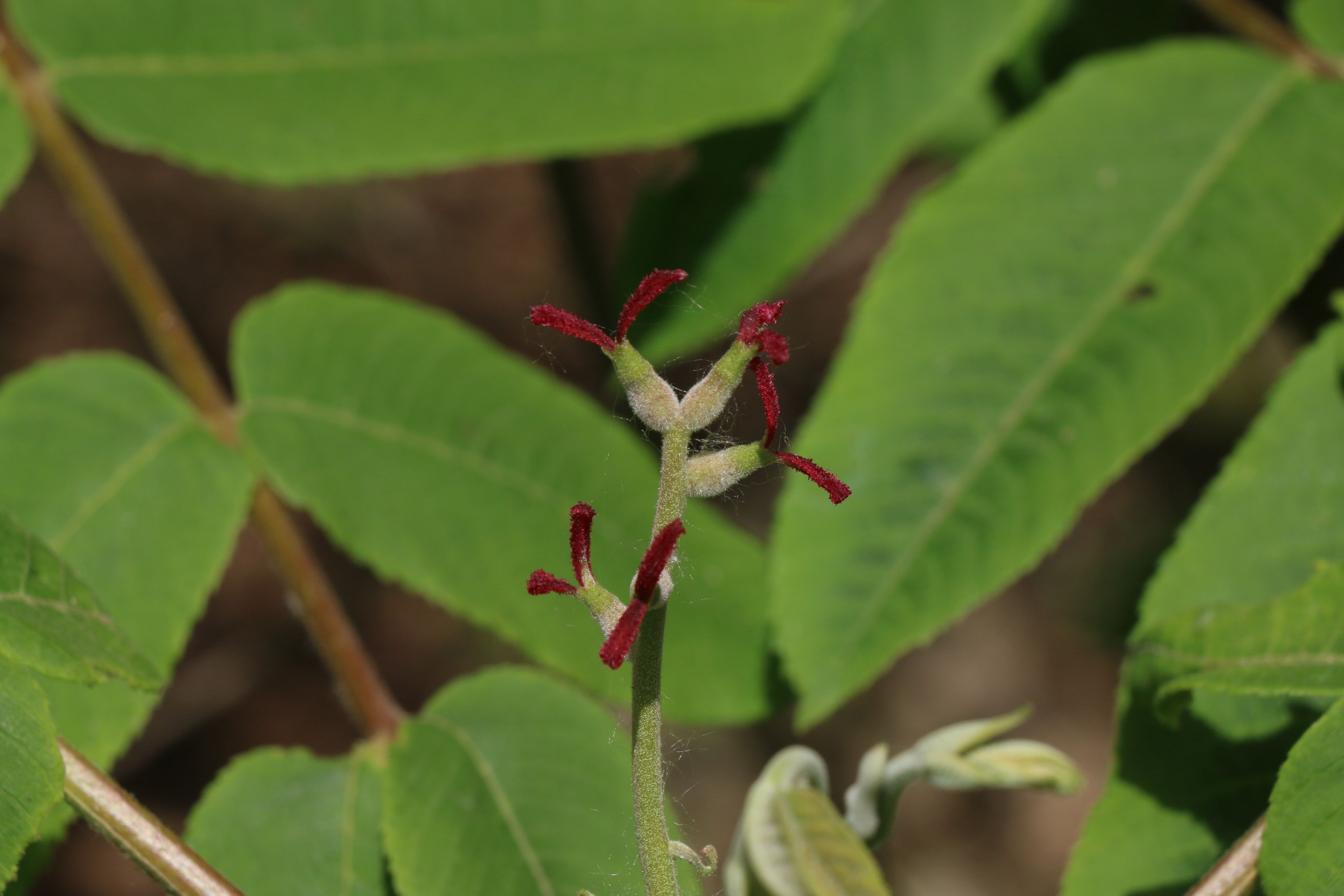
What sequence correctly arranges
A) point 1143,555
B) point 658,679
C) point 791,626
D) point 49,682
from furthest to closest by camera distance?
point 1143,555 < point 791,626 < point 49,682 < point 658,679

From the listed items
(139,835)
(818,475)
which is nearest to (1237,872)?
(818,475)

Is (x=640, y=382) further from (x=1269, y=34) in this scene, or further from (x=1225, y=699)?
(x=1269, y=34)

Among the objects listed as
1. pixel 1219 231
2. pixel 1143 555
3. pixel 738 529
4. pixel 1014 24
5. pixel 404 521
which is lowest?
pixel 1143 555

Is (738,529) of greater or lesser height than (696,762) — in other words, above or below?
above

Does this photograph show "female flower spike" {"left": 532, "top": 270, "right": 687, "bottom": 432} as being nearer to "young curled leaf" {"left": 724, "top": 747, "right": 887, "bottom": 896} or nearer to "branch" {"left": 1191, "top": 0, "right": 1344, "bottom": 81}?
"young curled leaf" {"left": 724, "top": 747, "right": 887, "bottom": 896}

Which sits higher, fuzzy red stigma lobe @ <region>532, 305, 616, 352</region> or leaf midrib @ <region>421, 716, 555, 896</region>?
fuzzy red stigma lobe @ <region>532, 305, 616, 352</region>

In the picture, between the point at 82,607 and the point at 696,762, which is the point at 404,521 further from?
the point at 696,762

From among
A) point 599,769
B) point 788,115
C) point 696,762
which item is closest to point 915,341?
point 788,115

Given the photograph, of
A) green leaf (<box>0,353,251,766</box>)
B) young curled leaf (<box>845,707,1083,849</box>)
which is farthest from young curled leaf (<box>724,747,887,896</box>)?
green leaf (<box>0,353,251,766</box>)
